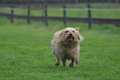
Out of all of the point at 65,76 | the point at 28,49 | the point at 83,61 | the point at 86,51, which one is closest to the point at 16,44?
the point at 28,49

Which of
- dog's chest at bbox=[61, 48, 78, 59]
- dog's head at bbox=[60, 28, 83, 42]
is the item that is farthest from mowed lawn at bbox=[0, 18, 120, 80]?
dog's head at bbox=[60, 28, 83, 42]

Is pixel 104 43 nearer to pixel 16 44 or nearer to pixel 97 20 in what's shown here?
pixel 16 44

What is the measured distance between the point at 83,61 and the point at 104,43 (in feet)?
15.1

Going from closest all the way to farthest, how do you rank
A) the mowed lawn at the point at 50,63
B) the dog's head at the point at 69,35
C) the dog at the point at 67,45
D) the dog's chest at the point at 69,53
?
the mowed lawn at the point at 50,63, the dog's head at the point at 69,35, the dog at the point at 67,45, the dog's chest at the point at 69,53

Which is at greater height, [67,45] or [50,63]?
[67,45]

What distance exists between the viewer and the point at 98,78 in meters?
8.64

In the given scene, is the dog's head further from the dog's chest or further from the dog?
the dog's chest

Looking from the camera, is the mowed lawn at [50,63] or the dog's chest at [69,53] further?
the dog's chest at [69,53]

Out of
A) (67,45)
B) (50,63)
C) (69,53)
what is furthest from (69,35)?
(50,63)

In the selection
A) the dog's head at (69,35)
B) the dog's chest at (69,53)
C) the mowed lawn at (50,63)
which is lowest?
the mowed lawn at (50,63)

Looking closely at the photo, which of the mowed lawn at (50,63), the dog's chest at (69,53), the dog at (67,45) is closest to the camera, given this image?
the mowed lawn at (50,63)

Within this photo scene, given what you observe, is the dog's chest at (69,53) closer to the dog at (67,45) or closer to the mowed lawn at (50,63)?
the dog at (67,45)

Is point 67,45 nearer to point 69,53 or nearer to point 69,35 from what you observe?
point 69,53

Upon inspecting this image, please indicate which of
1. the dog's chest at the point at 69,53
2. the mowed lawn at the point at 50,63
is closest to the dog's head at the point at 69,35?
the dog's chest at the point at 69,53
